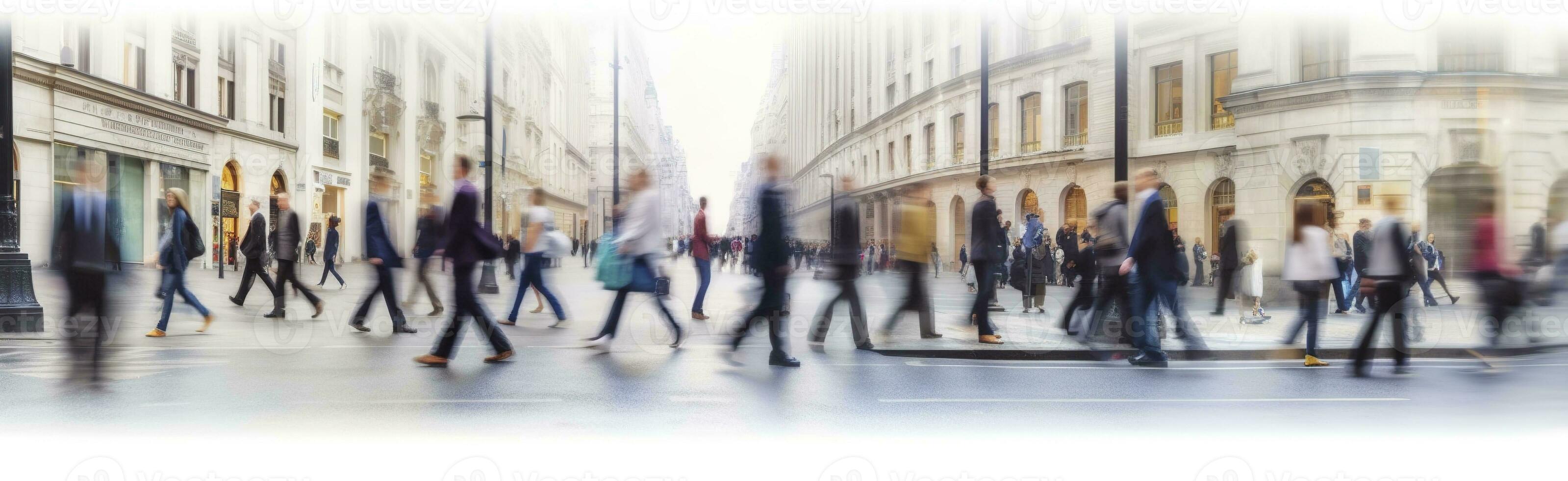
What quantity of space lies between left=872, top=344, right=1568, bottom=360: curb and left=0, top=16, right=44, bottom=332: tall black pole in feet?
27.4

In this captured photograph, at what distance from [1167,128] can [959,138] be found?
31.9 ft

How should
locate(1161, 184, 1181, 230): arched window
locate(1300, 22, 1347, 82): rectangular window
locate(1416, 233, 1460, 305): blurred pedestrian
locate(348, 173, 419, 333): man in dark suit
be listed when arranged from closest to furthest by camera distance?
1. locate(348, 173, 419, 333): man in dark suit
2. locate(1416, 233, 1460, 305): blurred pedestrian
3. locate(1300, 22, 1347, 82): rectangular window
4. locate(1161, 184, 1181, 230): arched window

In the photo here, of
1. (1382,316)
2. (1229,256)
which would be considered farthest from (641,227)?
(1229,256)

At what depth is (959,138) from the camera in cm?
3198

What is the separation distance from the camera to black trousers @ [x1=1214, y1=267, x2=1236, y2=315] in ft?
40.4

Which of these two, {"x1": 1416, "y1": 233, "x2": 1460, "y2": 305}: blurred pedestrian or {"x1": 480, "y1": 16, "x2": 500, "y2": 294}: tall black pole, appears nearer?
{"x1": 480, "y1": 16, "x2": 500, "y2": 294}: tall black pole

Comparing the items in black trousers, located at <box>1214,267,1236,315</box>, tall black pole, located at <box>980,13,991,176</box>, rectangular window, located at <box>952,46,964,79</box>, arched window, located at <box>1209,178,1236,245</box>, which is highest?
rectangular window, located at <box>952,46,964,79</box>

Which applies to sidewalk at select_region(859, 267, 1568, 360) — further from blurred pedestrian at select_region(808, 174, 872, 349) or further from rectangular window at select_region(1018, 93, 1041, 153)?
rectangular window at select_region(1018, 93, 1041, 153)

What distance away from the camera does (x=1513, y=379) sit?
284 inches

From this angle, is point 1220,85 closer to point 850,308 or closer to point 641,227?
point 850,308

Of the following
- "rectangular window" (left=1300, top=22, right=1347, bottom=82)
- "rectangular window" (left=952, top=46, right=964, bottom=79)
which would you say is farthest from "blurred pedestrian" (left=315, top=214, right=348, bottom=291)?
"rectangular window" (left=952, top=46, right=964, bottom=79)

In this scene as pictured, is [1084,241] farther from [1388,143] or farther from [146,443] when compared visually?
[146,443]

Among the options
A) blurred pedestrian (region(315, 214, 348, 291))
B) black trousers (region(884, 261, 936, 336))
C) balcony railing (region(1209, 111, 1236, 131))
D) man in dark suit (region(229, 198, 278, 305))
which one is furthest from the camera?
balcony railing (region(1209, 111, 1236, 131))

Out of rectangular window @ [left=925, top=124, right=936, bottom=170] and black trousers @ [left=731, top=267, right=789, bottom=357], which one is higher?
rectangular window @ [left=925, top=124, right=936, bottom=170]
